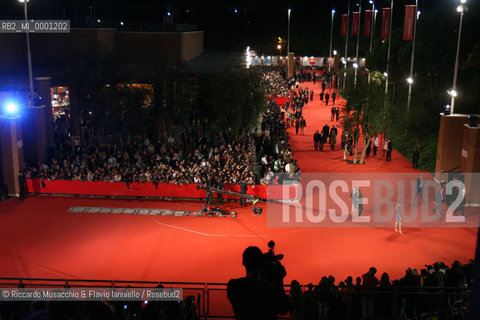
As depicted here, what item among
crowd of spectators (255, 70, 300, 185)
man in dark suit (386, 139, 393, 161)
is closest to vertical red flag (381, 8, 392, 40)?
crowd of spectators (255, 70, 300, 185)

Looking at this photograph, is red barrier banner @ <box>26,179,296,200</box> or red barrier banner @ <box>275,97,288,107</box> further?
red barrier banner @ <box>275,97,288,107</box>

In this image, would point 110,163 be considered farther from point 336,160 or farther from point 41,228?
point 336,160

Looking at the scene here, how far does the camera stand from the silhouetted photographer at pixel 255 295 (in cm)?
382

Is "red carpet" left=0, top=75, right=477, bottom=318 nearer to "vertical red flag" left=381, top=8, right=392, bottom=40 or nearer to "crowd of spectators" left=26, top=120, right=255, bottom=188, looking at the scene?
"crowd of spectators" left=26, top=120, right=255, bottom=188

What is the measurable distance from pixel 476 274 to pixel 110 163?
78.1 feet

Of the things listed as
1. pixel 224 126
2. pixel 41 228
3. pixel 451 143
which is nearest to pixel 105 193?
pixel 41 228

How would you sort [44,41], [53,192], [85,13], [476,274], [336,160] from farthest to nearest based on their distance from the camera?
[85,13] → [44,41] → [336,160] → [53,192] → [476,274]

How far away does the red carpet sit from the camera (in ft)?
53.0

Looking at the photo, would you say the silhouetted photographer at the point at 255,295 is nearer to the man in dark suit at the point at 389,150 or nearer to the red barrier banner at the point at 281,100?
the man in dark suit at the point at 389,150

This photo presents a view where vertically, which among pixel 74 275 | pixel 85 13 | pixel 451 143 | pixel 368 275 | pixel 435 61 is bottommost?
pixel 74 275

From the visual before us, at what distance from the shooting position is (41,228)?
2003cm

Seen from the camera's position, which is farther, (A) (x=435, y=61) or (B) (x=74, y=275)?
(A) (x=435, y=61)

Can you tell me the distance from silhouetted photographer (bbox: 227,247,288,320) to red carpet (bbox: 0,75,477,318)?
11.9 metres

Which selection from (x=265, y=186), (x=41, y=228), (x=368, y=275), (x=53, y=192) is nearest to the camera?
(x=368, y=275)
